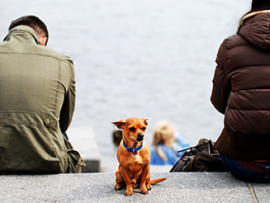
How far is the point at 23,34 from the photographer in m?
4.05

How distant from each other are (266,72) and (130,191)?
3.85 feet

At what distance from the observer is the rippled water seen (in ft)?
46.6

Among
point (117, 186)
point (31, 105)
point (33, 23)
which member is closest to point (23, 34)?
point (33, 23)

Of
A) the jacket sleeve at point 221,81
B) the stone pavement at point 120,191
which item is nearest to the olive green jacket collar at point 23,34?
the stone pavement at point 120,191

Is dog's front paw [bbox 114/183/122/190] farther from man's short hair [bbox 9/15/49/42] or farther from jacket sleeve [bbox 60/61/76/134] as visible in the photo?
man's short hair [bbox 9/15/49/42]

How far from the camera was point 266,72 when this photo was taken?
355 centimetres

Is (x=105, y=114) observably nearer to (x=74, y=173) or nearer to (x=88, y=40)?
(x=88, y=40)

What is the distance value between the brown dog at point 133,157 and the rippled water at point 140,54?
117 cm

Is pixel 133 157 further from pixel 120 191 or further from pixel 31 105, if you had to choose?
pixel 31 105

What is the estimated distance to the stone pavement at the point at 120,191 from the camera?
3496mm

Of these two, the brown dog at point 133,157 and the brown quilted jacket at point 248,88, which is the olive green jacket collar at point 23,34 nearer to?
the brown dog at point 133,157

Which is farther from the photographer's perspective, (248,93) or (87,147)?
(87,147)

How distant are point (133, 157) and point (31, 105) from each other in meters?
0.89

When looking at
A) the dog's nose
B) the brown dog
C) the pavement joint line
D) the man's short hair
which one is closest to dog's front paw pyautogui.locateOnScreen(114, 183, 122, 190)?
the brown dog
